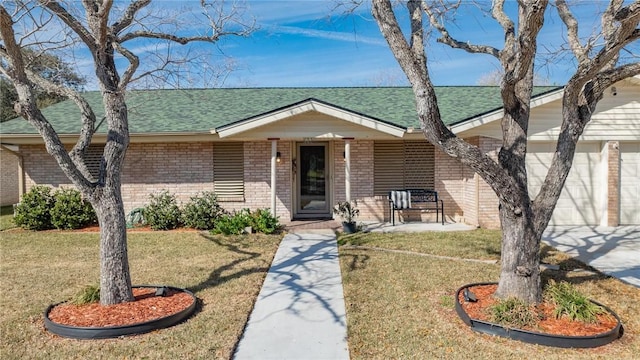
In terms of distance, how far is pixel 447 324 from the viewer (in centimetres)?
472

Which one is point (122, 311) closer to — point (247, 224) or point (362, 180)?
point (247, 224)

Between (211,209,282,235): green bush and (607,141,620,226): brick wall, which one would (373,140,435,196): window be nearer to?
(211,209,282,235): green bush

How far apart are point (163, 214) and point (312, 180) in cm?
439

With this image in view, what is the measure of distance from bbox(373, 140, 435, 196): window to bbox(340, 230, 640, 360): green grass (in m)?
3.34

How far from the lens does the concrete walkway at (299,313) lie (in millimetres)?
4168

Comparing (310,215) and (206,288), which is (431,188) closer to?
(310,215)

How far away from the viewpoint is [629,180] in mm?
11094

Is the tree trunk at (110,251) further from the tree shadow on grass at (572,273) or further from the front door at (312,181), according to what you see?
the front door at (312,181)

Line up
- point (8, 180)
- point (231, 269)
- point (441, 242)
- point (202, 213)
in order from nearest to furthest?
point (231, 269) → point (441, 242) → point (202, 213) → point (8, 180)

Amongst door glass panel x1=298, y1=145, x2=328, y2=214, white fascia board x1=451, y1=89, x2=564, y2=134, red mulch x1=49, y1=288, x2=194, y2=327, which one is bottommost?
red mulch x1=49, y1=288, x2=194, y2=327

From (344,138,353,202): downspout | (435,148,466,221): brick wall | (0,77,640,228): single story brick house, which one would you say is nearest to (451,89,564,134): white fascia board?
(0,77,640,228): single story brick house

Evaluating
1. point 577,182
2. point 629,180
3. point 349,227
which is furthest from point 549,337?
point 629,180

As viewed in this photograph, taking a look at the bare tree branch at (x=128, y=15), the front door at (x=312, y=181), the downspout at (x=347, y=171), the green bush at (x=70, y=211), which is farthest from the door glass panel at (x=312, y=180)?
the bare tree branch at (x=128, y=15)

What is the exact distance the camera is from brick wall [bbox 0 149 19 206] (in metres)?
18.0
